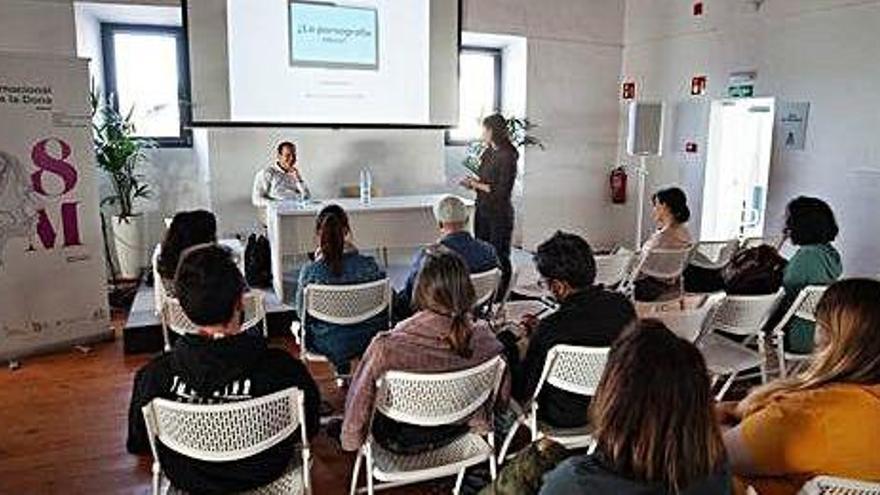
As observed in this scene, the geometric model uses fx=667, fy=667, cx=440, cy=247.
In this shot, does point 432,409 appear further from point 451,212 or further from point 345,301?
point 451,212

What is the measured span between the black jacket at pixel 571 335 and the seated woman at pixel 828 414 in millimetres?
688

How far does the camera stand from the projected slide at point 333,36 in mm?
5770

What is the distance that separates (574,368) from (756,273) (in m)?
1.59

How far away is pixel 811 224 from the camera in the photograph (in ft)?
11.3

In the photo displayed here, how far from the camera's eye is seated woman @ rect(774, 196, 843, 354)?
329 centimetres

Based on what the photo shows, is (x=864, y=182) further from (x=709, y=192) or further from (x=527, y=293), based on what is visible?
(x=527, y=293)

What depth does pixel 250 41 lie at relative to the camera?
561 cm

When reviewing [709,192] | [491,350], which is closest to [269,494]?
[491,350]

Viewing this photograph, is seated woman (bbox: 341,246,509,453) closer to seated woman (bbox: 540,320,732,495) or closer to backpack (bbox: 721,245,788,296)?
seated woman (bbox: 540,320,732,495)

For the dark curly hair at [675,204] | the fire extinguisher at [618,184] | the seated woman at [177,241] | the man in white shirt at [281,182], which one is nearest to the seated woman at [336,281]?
the seated woman at [177,241]

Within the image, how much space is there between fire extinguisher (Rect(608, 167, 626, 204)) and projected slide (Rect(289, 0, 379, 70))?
11.0ft

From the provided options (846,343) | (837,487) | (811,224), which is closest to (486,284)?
(811,224)

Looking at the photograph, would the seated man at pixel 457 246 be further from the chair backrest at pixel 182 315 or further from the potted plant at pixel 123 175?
the potted plant at pixel 123 175

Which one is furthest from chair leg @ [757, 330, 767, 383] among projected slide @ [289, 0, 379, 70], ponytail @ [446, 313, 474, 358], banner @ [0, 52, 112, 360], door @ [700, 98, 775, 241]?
projected slide @ [289, 0, 379, 70]
